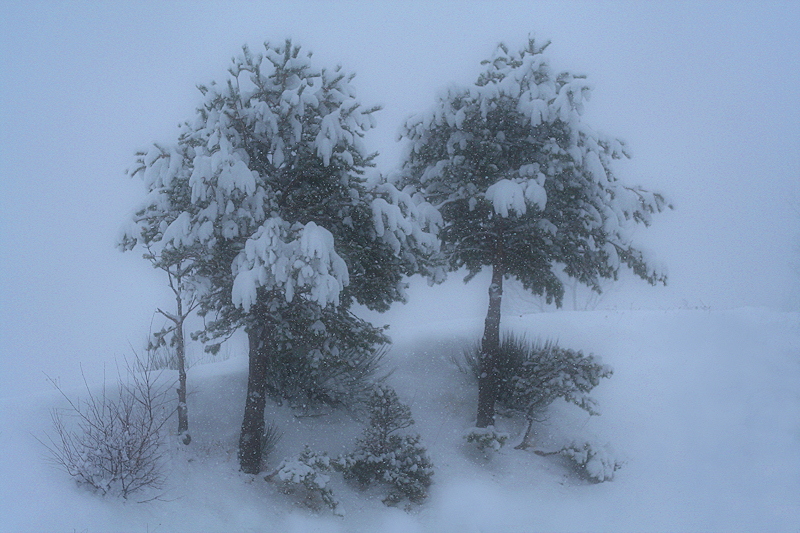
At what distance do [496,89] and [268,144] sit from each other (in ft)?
11.3

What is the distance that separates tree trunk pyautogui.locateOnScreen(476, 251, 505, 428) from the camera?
848 cm

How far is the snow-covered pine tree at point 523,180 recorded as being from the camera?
7633 millimetres

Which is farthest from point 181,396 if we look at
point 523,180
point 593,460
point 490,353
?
point 593,460

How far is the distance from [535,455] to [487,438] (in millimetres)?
1096

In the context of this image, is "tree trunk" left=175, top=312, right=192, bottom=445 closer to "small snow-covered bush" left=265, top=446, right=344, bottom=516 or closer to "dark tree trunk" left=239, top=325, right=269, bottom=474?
"dark tree trunk" left=239, top=325, right=269, bottom=474

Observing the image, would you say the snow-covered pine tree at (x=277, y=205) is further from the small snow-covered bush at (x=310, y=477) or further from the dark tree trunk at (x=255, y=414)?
the small snow-covered bush at (x=310, y=477)

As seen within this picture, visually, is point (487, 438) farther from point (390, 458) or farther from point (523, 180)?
point (523, 180)

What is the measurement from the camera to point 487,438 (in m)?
7.65

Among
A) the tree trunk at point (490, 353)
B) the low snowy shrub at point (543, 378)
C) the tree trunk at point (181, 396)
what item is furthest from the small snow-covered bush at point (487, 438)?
the tree trunk at point (181, 396)

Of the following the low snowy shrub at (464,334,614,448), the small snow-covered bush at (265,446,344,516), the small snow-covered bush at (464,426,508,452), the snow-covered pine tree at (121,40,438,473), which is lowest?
the small snow-covered bush at (265,446,344,516)

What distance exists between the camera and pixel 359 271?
7.04 meters

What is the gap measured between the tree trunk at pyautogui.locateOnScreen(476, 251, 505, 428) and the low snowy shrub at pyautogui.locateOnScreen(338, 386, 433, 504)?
1501mm

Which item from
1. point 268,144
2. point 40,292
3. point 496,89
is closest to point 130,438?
point 268,144

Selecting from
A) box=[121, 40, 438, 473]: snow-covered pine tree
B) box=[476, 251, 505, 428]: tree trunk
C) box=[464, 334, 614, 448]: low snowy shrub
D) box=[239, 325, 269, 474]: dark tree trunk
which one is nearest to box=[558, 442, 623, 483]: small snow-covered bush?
box=[464, 334, 614, 448]: low snowy shrub
